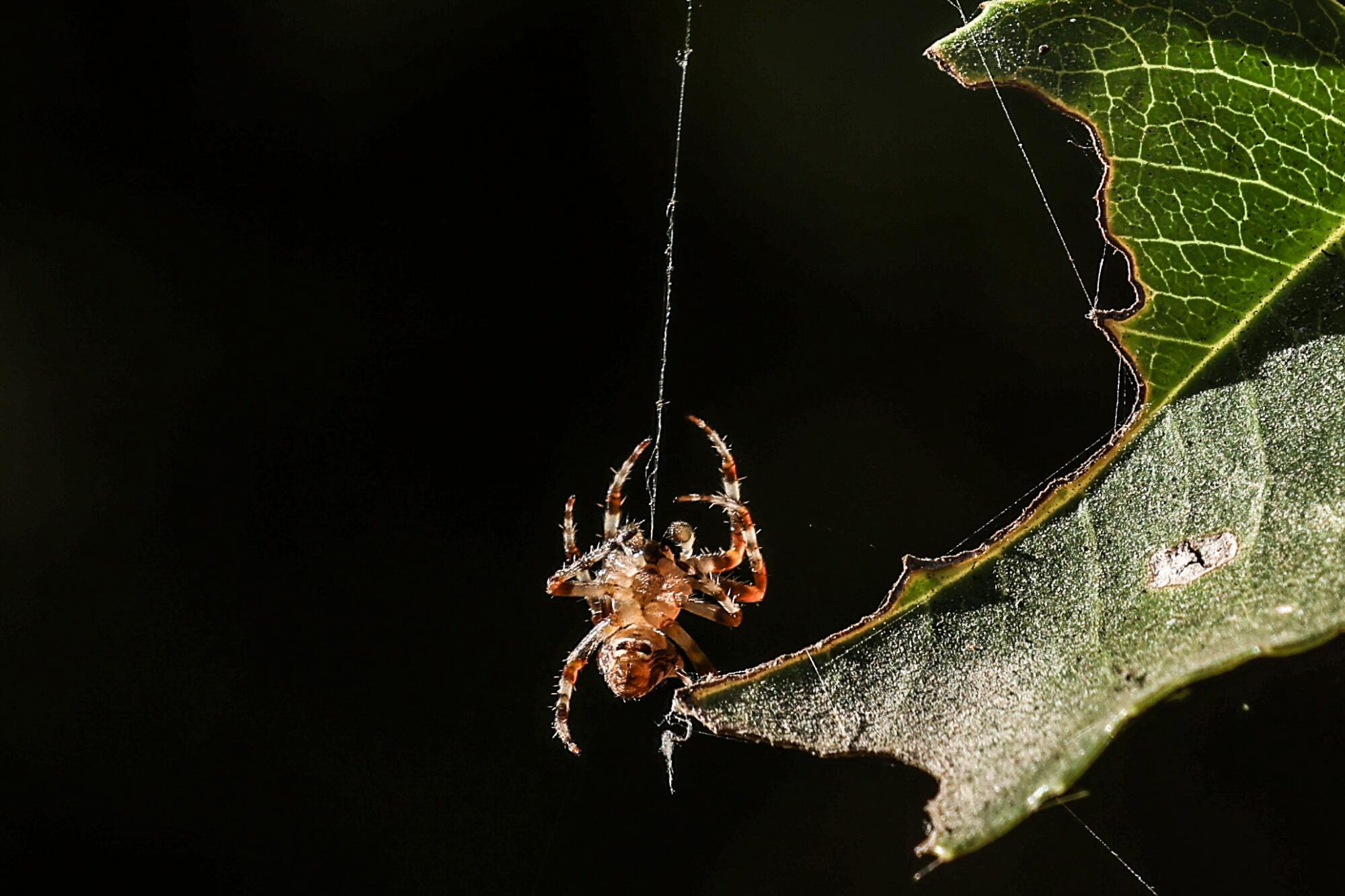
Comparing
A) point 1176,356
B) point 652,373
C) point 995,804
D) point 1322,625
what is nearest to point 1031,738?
point 995,804

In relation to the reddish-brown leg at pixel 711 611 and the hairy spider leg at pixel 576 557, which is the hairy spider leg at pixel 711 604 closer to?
the reddish-brown leg at pixel 711 611

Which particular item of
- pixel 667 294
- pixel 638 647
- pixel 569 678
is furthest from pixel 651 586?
pixel 667 294

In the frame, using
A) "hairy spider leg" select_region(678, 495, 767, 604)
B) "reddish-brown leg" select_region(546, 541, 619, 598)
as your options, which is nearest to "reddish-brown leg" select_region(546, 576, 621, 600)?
"reddish-brown leg" select_region(546, 541, 619, 598)

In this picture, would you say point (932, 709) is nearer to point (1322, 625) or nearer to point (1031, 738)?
point (1031, 738)

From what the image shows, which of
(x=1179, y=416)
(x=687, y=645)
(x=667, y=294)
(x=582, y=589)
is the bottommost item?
(x=687, y=645)

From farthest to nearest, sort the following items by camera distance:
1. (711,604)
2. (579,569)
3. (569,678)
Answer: (569,678), (711,604), (579,569)

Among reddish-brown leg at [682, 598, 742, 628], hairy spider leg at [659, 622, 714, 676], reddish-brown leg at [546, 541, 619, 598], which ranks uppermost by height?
reddish-brown leg at [546, 541, 619, 598]

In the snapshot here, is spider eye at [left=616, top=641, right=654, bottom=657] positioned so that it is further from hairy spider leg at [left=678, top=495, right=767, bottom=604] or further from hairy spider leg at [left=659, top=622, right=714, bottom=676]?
hairy spider leg at [left=678, top=495, right=767, bottom=604]

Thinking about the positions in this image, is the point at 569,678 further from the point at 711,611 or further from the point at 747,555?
the point at 747,555
